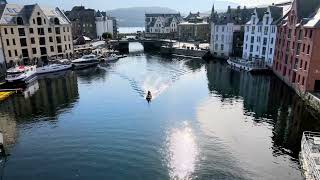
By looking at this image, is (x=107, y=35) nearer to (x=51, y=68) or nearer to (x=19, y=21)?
(x=19, y=21)

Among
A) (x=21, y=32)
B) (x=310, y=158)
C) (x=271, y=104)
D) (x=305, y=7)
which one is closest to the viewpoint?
(x=310, y=158)

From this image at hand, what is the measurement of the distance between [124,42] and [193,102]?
119 metres

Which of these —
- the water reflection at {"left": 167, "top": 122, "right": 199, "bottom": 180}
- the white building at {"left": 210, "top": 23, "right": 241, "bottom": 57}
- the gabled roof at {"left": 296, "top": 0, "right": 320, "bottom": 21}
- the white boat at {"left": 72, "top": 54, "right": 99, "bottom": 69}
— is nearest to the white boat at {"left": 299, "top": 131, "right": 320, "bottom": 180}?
the water reflection at {"left": 167, "top": 122, "right": 199, "bottom": 180}

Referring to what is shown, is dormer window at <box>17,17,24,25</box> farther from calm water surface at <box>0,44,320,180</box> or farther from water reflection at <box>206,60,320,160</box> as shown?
water reflection at <box>206,60,320,160</box>

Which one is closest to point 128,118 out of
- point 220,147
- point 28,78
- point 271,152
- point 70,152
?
point 70,152

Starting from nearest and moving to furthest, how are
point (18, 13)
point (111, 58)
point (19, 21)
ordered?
point (19, 21), point (18, 13), point (111, 58)

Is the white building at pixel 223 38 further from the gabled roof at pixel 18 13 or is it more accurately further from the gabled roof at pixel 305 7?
the gabled roof at pixel 18 13

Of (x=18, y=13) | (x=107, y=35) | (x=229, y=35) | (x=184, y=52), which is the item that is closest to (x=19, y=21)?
(x=18, y=13)

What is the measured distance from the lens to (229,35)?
140 m

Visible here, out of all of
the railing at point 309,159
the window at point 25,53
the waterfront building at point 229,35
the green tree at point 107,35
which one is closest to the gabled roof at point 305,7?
the railing at point 309,159

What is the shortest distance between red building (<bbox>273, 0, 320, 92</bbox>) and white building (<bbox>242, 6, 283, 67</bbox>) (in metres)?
6.97

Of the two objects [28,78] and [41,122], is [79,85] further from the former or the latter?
[41,122]

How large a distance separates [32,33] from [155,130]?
3304 inches

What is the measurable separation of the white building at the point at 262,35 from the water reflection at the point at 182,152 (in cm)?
6752
